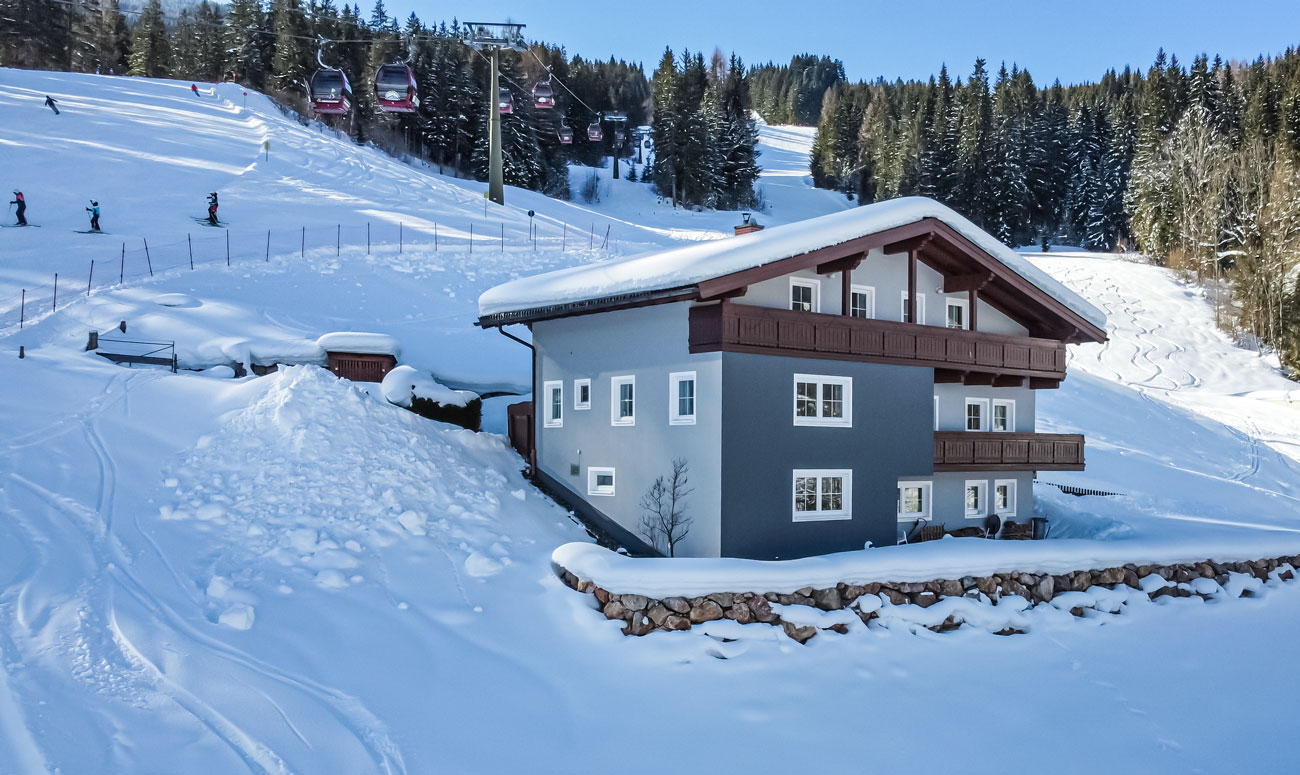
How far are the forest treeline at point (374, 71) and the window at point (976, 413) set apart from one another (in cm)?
5212

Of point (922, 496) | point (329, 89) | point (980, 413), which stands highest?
point (329, 89)

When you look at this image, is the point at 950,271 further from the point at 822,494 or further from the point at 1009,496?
the point at 822,494

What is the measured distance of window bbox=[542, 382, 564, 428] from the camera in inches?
827

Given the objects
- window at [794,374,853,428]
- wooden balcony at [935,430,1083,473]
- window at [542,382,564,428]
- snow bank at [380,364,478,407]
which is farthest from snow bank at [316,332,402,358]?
wooden balcony at [935,430,1083,473]

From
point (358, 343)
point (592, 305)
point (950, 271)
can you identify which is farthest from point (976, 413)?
point (358, 343)

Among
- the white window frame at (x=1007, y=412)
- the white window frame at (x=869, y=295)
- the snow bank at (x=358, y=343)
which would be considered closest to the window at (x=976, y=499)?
the white window frame at (x=1007, y=412)

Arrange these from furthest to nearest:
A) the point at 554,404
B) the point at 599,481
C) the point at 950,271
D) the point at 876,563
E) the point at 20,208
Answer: the point at 20,208 → the point at 950,271 → the point at 554,404 → the point at 599,481 → the point at 876,563

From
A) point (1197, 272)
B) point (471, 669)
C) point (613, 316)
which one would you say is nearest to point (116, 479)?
point (471, 669)

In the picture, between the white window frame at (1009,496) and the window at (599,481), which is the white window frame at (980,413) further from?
the window at (599,481)

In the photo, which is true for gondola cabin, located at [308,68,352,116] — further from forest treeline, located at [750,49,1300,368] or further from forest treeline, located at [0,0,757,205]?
forest treeline, located at [750,49,1300,368]

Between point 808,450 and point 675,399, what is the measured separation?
9.68ft

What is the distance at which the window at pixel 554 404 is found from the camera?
21.0 meters

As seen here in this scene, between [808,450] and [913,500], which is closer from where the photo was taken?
[808,450]

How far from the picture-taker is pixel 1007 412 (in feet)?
81.8
